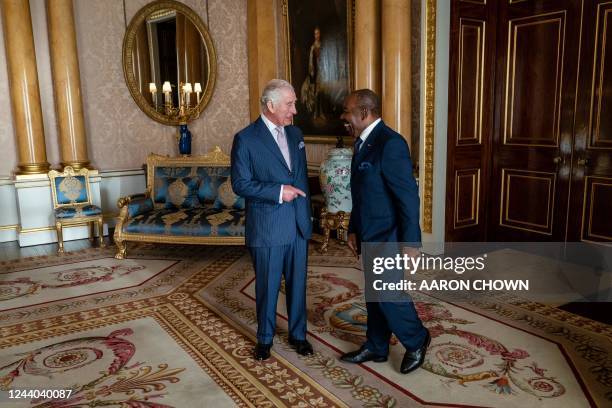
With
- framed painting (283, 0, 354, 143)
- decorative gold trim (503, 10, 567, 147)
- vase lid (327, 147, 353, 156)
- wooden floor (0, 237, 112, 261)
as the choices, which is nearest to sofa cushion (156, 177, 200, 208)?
wooden floor (0, 237, 112, 261)

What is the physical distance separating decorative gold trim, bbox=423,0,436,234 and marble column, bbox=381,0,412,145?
0.31 meters

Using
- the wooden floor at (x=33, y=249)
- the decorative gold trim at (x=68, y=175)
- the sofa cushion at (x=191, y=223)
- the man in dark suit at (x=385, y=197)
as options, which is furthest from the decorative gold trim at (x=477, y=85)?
the decorative gold trim at (x=68, y=175)

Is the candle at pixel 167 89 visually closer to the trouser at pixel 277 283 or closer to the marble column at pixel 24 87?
the marble column at pixel 24 87

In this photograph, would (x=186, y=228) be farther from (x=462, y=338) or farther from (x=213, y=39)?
(x=213, y=39)

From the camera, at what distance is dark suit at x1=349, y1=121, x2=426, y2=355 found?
7.22ft

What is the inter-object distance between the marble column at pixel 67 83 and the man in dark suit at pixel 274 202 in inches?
156

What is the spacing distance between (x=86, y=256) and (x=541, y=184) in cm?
437

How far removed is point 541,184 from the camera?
4480mm

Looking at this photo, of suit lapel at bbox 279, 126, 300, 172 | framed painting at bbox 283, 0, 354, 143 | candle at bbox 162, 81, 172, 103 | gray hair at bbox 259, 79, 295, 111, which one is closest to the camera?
gray hair at bbox 259, 79, 295, 111

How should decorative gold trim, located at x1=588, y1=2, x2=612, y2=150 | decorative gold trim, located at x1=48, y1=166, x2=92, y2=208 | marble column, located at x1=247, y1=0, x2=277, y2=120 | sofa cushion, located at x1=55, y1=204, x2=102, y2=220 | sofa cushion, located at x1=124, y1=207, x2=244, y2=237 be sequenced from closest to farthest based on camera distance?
decorative gold trim, located at x1=588, y1=2, x2=612, y2=150 < sofa cushion, located at x1=124, y1=207, x2=244, y2=237 < sofa cushion, located at x1=55, y1=204, x2=102, y2=220 < decorative gold trim, located at x1=48, y1=166, x2=92, y2=208 < marble column, located at x1=247, y1=0, x2=277, y2=120

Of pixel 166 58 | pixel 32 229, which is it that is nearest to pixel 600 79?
pixel 166 58

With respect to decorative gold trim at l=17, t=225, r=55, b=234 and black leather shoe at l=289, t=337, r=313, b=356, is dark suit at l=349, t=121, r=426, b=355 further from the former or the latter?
decorative gold trim at l=17, t=225, r=55, b=234

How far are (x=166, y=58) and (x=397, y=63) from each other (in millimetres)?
3325

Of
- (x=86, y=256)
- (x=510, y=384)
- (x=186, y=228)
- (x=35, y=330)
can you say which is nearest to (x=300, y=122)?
(x=186, y=228)
